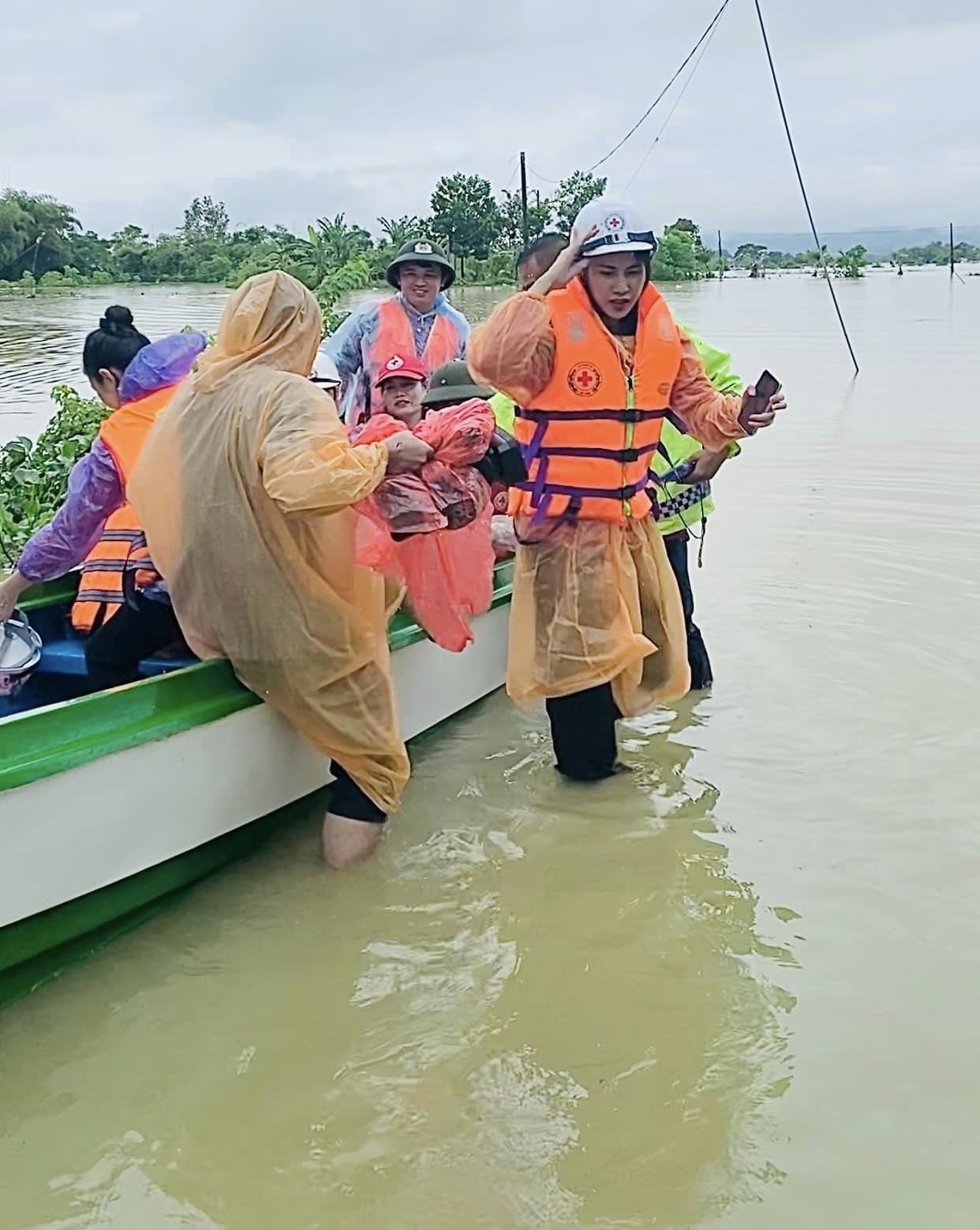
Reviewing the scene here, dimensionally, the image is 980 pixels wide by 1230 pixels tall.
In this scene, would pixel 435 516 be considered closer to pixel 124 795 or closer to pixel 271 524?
pixel 271 524

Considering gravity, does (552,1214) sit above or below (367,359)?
below

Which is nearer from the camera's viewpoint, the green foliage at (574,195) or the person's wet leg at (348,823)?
the person's wet leg at (348,823)

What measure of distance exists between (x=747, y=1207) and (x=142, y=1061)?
1.42 meters

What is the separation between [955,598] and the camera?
6715mm

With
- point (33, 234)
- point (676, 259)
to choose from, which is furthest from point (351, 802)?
point (33, 234)

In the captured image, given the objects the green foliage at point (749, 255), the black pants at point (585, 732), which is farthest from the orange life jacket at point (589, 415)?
the green foliage at point (749, 255)

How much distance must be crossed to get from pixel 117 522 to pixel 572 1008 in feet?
6.63

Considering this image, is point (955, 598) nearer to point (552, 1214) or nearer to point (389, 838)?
point (389, 838)

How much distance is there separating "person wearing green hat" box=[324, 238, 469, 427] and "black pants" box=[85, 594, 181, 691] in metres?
2.11

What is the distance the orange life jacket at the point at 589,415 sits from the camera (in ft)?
13.4

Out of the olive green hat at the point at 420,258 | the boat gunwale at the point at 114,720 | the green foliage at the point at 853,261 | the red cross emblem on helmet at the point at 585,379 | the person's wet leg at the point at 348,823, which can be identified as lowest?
the green foliage at the point at 853,261

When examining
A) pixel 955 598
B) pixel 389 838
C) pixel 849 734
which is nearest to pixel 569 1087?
pixel 389 838

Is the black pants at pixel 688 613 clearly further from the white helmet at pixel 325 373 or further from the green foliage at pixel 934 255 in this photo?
the green foliage at pixel 934 255

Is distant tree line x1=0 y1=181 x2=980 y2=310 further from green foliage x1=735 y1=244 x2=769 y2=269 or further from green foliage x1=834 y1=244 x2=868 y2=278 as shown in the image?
green foliage x1=735 y1=244 x2=769 y2=269
